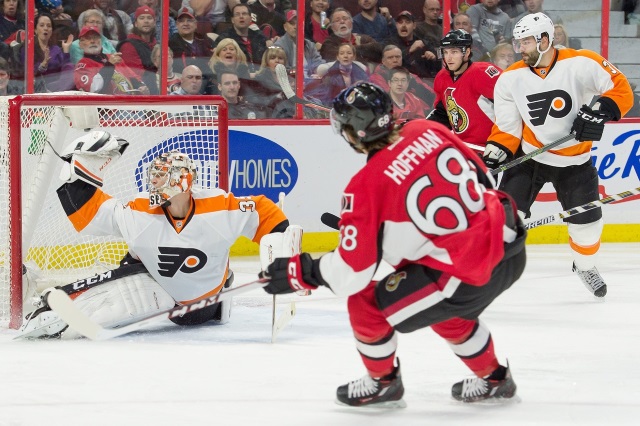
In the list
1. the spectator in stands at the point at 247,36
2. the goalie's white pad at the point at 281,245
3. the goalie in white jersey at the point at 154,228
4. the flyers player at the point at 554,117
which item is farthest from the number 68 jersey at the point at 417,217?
the spectator in stands at the point at 247,36

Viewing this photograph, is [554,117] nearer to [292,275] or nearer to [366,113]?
[366,113]

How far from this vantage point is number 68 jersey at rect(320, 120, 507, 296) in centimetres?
260

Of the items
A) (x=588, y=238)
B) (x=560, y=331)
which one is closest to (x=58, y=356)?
(x=560, y=331)

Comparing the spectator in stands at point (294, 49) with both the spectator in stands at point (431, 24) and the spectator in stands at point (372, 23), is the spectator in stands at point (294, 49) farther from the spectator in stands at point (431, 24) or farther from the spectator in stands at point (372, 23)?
the spectator in stands at point (431, 24)

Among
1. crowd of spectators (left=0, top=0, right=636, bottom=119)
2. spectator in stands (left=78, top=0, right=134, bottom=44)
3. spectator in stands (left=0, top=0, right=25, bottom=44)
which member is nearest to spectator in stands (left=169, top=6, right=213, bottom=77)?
crowd of spectators (left=0, top=0, right=636, bottom=119)

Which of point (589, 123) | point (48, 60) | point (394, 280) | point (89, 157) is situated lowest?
point (394, 280)

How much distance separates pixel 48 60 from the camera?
589 centimetres

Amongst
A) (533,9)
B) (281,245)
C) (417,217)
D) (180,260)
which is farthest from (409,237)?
(533,9)

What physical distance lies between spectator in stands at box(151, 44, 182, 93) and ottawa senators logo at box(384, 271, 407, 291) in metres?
3.62

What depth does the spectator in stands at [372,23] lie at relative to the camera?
256 inches

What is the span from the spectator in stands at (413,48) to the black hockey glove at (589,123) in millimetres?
2145

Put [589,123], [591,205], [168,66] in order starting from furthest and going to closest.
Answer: [168,66]
[589,123]
[591,205]

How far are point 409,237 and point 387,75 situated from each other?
4038 millimetres

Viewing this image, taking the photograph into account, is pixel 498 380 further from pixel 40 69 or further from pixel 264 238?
pixel 40 69
